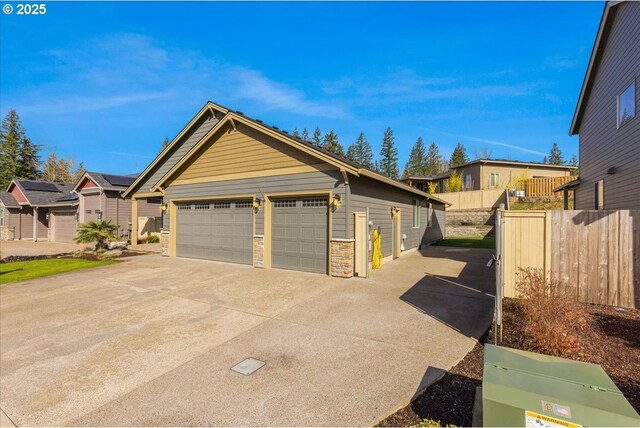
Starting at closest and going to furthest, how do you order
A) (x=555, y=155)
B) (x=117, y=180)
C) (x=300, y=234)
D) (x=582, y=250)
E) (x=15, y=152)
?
1. (x=582, y=250)
2. (x=300, y=234)
3. (x=117, y=180)
4. (x=15, y=152)
5. (x=555, y=155)

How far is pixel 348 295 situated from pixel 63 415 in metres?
5.45

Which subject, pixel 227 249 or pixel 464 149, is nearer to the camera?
pixel 227 249

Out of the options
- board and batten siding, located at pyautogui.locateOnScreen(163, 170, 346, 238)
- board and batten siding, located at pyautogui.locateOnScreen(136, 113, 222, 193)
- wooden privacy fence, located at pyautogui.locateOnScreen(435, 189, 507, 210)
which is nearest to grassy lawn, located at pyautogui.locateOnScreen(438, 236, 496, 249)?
wooden privacy fence, located at pyautogui.locateOnScreen(435, 189, 507, 210)

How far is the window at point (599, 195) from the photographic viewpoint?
39.5 feet

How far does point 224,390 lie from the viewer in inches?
140

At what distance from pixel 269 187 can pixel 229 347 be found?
6945mm

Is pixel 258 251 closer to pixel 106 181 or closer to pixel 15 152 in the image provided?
pixel 106 181

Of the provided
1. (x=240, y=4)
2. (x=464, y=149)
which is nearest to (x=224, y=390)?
(x=240, y=4)

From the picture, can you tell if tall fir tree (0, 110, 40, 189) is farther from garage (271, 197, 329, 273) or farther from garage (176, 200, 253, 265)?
garage (271, 197, 329, 273)

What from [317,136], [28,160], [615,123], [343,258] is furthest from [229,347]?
[28,160]

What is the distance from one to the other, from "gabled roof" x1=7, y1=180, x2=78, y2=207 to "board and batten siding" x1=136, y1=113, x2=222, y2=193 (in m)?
9.27

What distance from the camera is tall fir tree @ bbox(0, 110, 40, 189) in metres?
45.4

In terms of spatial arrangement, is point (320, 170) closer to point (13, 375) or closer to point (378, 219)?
point (378, 219)

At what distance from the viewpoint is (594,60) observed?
11750 millimetres
